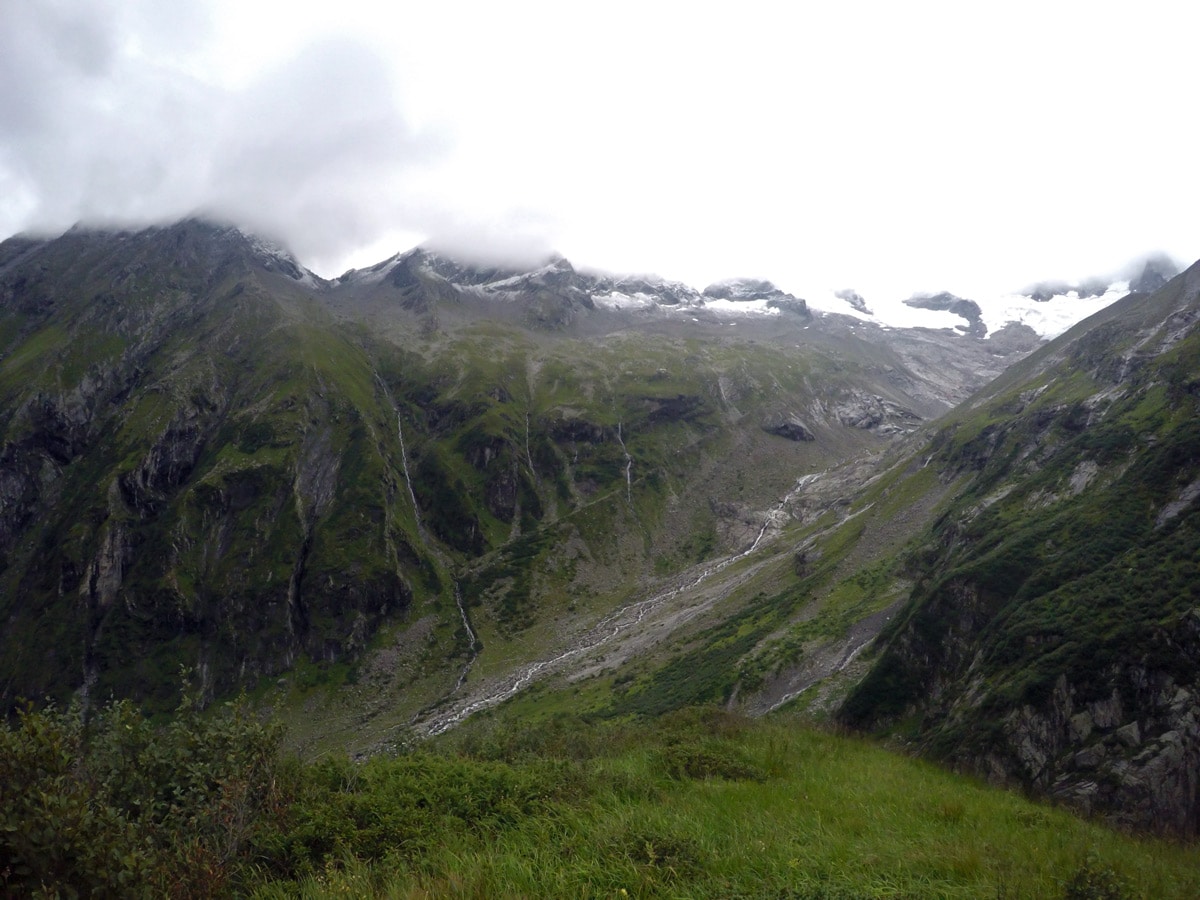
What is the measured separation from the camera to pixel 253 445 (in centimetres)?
15500

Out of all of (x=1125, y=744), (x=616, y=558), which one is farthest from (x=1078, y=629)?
(x=616, y=558)

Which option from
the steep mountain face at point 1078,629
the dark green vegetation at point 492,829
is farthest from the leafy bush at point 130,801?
the steep mountain face at point 1078,629

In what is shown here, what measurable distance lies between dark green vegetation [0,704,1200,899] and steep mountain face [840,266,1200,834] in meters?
7.78

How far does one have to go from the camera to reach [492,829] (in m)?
12.1

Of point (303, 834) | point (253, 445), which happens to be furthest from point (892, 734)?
point (253, 445)

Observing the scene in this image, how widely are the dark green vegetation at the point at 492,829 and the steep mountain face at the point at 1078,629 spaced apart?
7.78 metres

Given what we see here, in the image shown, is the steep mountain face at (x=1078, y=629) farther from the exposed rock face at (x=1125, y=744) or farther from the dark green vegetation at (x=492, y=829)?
the dark green vegetation at (x=492, y=829)

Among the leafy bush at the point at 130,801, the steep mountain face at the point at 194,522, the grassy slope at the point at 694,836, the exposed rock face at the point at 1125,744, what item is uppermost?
the steep mountain face at the point at 194,522

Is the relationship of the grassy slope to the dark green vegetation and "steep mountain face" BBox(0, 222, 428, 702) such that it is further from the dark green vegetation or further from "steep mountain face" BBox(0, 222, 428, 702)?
"steep mountain face" BBox(0, 222, 428, 702)

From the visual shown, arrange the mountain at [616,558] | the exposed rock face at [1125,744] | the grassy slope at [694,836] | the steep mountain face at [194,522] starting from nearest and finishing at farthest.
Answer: the grassy slope at [694,836], the exposed rock face at [1125,744], the mountain at [616,558], the steep mountain face at [194,522]

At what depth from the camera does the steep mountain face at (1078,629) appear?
2123 centimetres

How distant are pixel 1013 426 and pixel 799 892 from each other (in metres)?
100

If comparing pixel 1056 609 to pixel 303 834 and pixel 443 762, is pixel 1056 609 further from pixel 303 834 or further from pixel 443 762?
pixel 303 834

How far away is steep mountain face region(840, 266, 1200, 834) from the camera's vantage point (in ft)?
69.7
